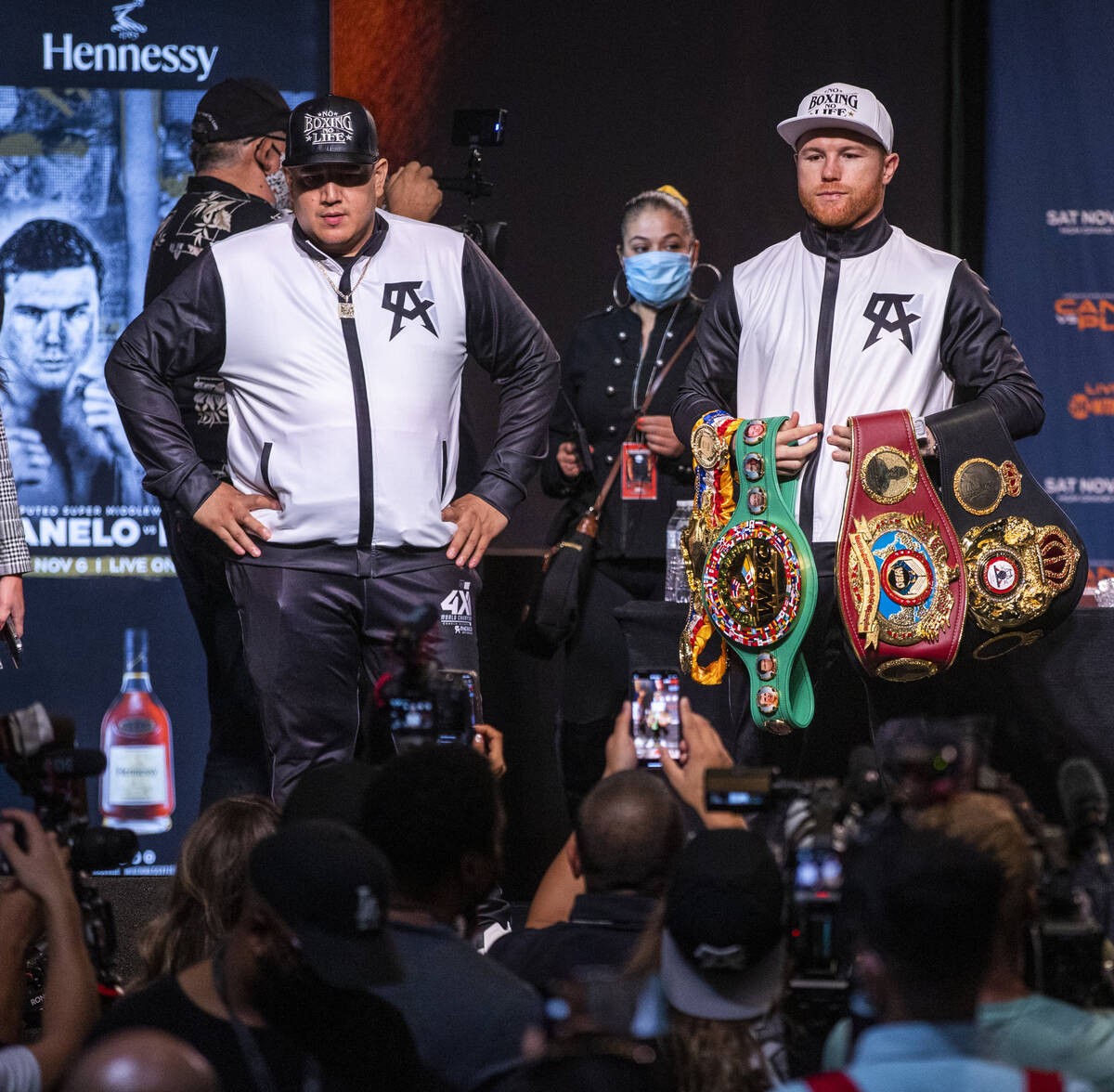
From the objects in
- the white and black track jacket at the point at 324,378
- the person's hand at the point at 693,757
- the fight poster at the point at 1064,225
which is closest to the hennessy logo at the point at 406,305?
the white and black track jacket at the point at 324,378

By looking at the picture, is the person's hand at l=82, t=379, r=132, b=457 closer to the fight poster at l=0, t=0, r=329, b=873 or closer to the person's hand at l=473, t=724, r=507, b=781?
the fight poster at l=0, t=0, r=329, b=873

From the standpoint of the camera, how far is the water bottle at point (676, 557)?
436 cm

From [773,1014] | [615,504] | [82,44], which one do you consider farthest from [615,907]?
[82,44]

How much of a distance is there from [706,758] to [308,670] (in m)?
1.15

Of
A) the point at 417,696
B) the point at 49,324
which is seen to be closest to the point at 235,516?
the point at 417,696

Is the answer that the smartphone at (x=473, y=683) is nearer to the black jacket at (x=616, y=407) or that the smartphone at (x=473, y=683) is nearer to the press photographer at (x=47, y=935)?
the black jacket at (x=616, y=407)

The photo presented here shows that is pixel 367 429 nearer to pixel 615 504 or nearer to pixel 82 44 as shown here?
pixel 615 504

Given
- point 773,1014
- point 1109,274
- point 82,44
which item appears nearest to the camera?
point 773,1014

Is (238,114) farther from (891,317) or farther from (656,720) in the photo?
(656,720)

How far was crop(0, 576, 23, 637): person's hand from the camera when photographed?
376 centimetres

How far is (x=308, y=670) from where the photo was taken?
379 centimetres

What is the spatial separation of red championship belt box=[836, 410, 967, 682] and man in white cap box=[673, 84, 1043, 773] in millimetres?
148

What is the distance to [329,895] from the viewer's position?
1844 mm

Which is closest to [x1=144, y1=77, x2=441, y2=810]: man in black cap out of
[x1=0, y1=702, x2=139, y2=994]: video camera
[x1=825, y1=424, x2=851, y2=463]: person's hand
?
[x1=825, y1=424, x2=851, y2=463]: person's hand
